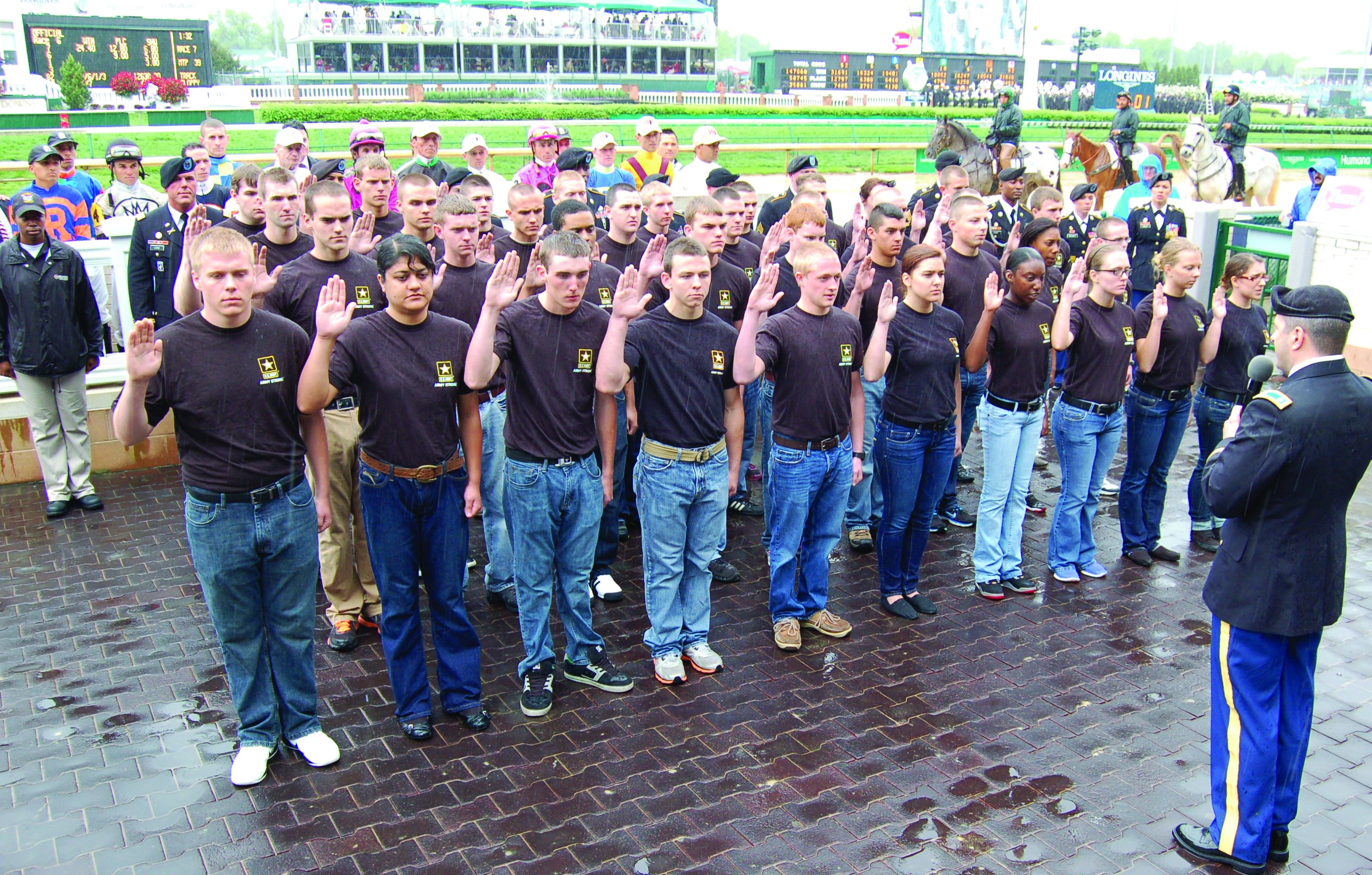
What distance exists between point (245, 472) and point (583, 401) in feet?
5.37

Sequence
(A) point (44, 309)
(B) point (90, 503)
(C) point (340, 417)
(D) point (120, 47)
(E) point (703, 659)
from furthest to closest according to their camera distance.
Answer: (D) point (120, 47), (B) point (90, 503), (A) point (44, 309), (C) point (340, 417), (E) point (703, 659)

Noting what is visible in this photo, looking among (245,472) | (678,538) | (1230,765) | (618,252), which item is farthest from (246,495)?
(1230,765)

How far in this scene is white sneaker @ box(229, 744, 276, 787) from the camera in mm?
4707

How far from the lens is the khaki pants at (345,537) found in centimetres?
595

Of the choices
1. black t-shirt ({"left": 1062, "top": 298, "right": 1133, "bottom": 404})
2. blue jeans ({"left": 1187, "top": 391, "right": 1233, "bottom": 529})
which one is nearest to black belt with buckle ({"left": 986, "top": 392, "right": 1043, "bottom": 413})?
black t-shirt ({"left": 1062, "top": 298, "right": 1133, "bottom": 404})

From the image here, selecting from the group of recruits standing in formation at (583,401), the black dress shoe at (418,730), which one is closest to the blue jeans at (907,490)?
the group of recruits standing in formation at (583,401)

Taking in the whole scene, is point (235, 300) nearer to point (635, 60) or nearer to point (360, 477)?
point (360, 477)

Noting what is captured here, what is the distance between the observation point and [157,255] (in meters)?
8.12

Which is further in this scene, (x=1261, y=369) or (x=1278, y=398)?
(x=1261, y=369)

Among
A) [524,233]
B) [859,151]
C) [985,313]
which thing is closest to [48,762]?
[524,233]

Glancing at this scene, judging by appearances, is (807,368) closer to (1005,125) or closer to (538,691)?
(538,691)

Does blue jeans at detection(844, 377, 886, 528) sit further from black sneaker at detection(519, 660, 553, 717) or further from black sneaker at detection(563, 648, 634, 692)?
black sneaker at detection(519, 660, 553, 717)

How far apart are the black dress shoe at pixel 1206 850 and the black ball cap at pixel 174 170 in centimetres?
801

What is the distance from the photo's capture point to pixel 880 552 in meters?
6.56
